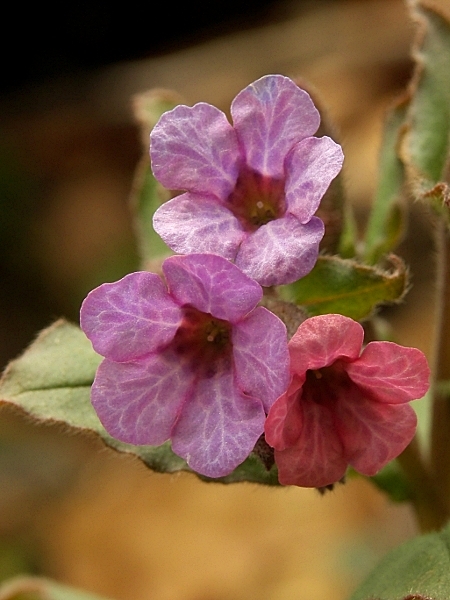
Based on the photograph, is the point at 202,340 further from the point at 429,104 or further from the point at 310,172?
the point at 429,104

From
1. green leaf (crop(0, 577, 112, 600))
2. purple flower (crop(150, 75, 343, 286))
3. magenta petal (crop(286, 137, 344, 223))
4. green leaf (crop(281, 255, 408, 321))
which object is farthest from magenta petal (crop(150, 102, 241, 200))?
green leaf (crop(0, 577, 112, 600))

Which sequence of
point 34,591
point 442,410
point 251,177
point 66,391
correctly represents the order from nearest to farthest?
point 251,177, point 66,391, point 442,410, point 34,591

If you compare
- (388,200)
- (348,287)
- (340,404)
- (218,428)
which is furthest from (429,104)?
(218,428)

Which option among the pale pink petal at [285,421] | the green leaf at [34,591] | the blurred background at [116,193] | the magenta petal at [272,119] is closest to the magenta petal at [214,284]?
the pale pink petal at [285,421]

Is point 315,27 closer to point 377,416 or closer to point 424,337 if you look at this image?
point 424,337

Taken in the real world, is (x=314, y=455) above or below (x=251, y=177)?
below

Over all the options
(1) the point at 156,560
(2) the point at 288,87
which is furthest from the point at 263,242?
(1) the point at 156,560

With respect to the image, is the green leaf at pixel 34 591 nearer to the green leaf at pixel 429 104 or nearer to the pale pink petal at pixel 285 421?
the pale pink petal at pixel 285 421
